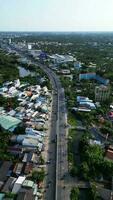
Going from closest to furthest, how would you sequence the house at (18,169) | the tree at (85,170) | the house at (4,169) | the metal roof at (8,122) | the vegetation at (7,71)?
the house at (4,169)
the tree at (85,170)
the house at (18,169)
the metal roof at (8,122)
the vegetation at (7,71)

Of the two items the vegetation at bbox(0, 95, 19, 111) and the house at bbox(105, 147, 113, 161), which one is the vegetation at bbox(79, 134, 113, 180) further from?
the vegetation at bbox(0, 95, 19, 111)

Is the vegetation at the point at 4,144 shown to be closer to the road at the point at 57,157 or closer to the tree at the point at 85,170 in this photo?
the road at the point at 57,157

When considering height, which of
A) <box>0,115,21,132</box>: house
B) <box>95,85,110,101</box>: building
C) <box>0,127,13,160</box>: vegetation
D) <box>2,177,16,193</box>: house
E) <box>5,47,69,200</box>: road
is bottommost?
<box>5,47,69,200</box>: road

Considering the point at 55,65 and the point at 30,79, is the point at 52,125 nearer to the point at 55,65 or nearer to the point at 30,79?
the point at 30,79

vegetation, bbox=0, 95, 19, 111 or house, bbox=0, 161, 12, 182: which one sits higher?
vegetation, bbox=0, 95, 19, 111

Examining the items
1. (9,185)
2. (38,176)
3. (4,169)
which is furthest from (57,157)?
(9,185)

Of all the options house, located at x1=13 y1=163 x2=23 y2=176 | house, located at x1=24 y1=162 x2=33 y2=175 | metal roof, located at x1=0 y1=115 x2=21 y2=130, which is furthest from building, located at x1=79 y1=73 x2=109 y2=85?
house, located at x1=13 y1=163 x2=23 y2=176

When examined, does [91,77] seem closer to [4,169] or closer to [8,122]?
[8,122]

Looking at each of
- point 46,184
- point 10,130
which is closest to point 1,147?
point 10,130

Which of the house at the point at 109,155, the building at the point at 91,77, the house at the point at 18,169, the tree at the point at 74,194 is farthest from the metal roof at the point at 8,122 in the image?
A: the building at the point at 91,77

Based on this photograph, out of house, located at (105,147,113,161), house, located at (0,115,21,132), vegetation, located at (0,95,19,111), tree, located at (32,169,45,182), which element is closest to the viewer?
tree, located at (32,169,45,182)

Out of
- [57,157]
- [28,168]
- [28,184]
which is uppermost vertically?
[28,184]

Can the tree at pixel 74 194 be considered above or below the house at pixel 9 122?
below
